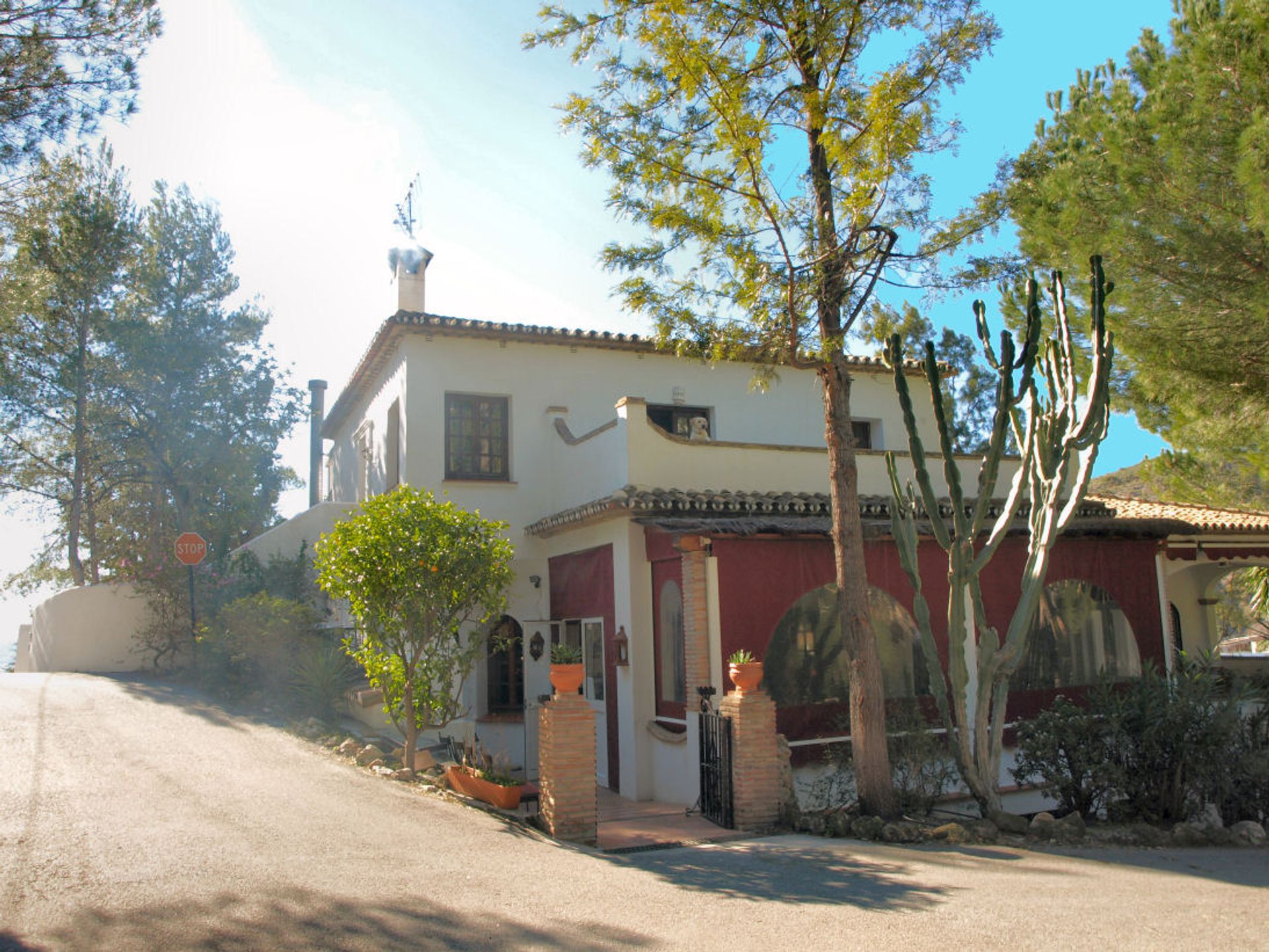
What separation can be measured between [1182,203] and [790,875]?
9.63 meters

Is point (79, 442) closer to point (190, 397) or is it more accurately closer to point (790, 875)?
point (190, 397)

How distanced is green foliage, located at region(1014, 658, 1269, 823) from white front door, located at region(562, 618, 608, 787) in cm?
540

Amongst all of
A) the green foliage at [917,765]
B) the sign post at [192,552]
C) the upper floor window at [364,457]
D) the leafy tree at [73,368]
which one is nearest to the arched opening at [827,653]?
the green foliage at [917,765]

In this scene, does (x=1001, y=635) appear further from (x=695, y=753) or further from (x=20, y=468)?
(x=20, y=468)

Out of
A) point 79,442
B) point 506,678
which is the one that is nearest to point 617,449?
point 506,678

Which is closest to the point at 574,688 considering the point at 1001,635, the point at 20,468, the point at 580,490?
the point at 580,490

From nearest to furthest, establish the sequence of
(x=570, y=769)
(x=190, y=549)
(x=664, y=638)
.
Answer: (x=570, y=769)
(x=664, y=638)
(x=190, y=549)

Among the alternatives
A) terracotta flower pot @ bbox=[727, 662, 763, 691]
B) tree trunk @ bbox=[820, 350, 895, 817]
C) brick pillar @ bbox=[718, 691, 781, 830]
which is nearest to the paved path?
brick pillar @ bbox=[718, 691, 781, 830]

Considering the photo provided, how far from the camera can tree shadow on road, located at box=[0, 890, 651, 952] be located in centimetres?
519

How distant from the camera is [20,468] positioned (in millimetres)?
22062

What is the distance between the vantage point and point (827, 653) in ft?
36.6

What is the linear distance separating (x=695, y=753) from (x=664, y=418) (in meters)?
6.95

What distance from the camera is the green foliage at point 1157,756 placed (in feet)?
28.4

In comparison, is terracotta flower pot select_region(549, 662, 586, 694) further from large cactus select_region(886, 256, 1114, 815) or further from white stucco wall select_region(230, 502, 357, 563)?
white stucco wall select_region(230, 502, 357, 563)
